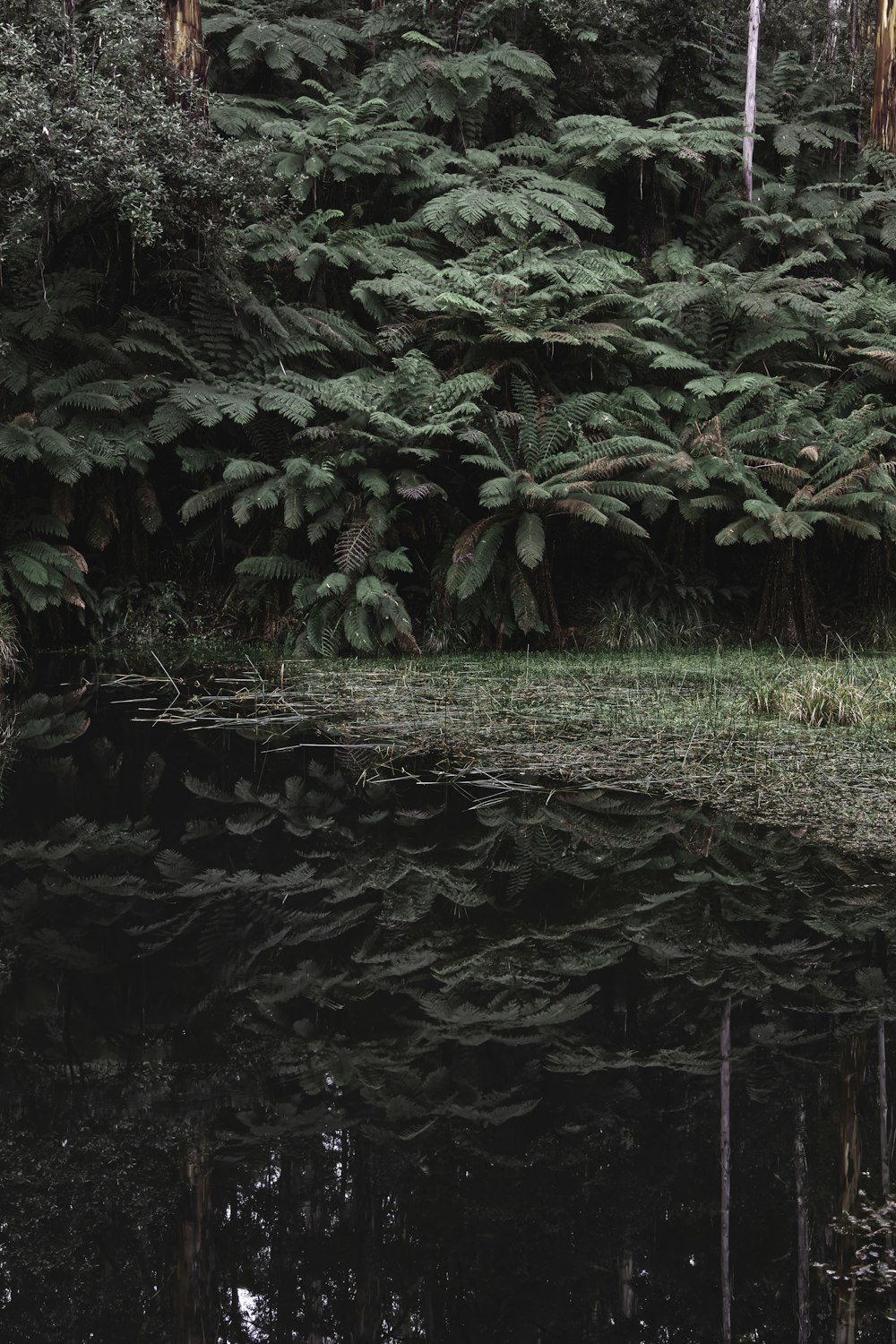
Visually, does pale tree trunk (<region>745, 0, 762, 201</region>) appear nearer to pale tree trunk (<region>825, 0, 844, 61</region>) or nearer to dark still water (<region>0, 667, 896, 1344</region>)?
pale tree trunk (<region>825, 0, 844, 61</region>)

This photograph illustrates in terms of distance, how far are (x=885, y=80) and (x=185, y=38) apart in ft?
24.5

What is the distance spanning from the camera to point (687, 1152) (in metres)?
2.11

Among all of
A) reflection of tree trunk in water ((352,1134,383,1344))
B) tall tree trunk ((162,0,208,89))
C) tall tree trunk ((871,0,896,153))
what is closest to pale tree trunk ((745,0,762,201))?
tall tree trunk ((871,0,896,153))

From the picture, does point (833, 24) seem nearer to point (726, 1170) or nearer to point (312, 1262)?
point (726, 1170)

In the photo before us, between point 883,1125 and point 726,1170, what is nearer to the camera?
point 726,1170

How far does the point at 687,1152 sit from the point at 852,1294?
1.37ft

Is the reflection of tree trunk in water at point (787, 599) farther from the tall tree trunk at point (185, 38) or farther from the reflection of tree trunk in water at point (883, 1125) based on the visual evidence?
the reflection of tree trunk in water at point (883, 1125)

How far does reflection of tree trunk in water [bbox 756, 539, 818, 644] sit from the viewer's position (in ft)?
33.4

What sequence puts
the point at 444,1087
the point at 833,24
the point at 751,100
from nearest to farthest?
the point at 444,1087 → the point at 751,100 → the point at 833,24

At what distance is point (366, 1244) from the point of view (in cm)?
188

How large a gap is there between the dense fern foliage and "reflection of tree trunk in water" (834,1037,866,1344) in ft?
21.9

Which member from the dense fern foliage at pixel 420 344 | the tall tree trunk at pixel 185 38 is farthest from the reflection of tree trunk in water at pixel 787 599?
the tall tree trunk at pixel 185 38

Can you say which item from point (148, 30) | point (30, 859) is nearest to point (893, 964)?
point (30, 859)

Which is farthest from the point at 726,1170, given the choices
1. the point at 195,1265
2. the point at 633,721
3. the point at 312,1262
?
the point at 633,721
